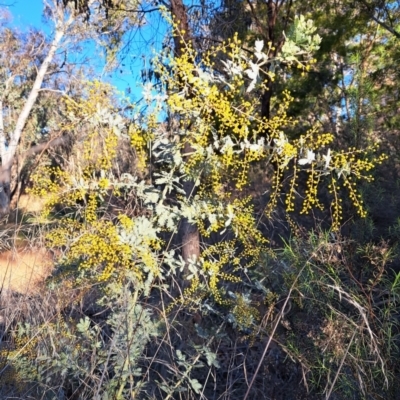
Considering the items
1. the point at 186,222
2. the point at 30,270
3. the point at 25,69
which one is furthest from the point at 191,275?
the point at 25,69

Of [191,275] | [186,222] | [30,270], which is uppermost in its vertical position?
[186,222]

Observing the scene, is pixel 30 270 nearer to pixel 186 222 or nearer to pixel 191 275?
pixel 186 222

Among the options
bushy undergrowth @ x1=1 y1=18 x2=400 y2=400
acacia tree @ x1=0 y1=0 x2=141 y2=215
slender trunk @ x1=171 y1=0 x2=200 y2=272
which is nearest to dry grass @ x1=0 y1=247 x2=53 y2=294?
bushy undergrowth @ x1=1 y1=18 x2=400 y2=400

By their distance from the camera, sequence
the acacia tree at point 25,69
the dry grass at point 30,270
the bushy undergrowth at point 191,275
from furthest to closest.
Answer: the acacia tree at point 25,69 → the dry grass at point 30,270 → the bushy undergrowth at point 191,275

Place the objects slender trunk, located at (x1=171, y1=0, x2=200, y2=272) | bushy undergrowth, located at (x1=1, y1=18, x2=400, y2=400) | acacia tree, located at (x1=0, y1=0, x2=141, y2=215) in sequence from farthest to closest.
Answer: acacia tree, located at (x1=0, y1=0, x2=141, y2=215) < slender trunk, located at (x1=171, y1=0, x2=200, y2=272) < bushy undergrowth, located at (x1=1, y1=18, x2=400, y2=400)

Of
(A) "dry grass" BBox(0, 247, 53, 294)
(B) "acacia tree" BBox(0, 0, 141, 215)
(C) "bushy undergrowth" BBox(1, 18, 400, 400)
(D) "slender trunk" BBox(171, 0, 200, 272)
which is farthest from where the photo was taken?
(B) "acacia tree" BBox(0, 0, 141, 215)

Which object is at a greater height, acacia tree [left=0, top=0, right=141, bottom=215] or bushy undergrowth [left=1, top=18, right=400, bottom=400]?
acacia tree [left=0, top=0, right=141, bottom=215]

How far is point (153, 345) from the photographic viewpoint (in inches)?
107

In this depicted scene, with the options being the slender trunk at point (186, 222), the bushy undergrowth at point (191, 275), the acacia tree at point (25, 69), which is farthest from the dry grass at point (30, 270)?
the acacia tree at point (25, 69)

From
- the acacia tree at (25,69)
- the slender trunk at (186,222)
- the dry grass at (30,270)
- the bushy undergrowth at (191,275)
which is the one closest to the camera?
the bushy undergrowth at (191,275)

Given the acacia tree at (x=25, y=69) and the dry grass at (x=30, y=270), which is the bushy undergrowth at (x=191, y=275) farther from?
the acacia tree at (x=25, y=69)

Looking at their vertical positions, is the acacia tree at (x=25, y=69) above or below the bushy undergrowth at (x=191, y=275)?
above

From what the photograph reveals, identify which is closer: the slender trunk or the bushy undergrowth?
the bushy undergrowth

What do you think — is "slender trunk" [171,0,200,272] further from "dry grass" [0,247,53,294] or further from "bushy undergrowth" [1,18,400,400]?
"dry grass" [0,247,53,294]
